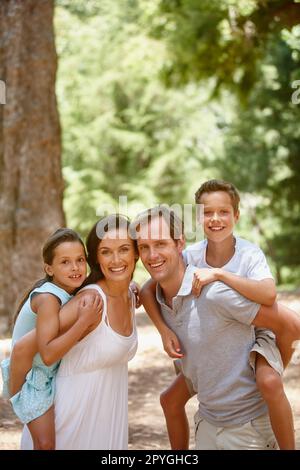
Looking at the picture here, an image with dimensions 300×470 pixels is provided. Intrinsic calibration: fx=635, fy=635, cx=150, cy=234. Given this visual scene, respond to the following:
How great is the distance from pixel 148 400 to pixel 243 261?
3055 millimetres

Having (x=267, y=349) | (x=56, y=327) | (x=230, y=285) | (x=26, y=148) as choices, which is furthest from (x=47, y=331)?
(x=26, y=148)

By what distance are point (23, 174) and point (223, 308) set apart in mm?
5069

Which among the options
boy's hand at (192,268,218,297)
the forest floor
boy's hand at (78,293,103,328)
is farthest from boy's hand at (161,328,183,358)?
the forest floor

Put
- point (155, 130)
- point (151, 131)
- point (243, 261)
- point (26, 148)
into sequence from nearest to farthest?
point (243, 261), point (26, 148), point (155, 130), point (151, 131)

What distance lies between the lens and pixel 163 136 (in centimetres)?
1914

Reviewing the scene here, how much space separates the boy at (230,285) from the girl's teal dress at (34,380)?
1.86ft

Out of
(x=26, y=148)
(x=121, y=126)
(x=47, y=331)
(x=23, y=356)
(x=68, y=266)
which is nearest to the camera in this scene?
(x=47, y=331)

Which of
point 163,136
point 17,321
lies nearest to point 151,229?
point 17,321

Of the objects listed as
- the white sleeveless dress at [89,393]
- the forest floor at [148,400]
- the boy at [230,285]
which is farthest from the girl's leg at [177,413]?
the forest floor at [148,400]

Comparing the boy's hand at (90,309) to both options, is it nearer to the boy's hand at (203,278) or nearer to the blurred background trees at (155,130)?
the boy's hand at (203,278)

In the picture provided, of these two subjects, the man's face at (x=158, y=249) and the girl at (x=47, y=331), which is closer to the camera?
the girl at (x=47, y=331)

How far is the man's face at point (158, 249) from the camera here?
3.12 meters

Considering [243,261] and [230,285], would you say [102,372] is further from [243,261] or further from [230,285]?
[243,261]

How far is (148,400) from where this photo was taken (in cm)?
593
